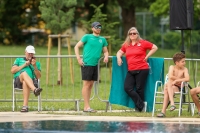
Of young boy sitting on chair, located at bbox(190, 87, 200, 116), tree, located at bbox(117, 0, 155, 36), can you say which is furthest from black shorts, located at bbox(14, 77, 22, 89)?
tree, located at bbox(117, 0, 155, 36)

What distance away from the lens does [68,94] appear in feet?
63.7

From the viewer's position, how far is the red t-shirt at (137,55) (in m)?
15.6

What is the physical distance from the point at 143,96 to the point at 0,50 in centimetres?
2017

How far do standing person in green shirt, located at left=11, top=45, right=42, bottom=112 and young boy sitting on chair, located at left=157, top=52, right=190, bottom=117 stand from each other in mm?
2613

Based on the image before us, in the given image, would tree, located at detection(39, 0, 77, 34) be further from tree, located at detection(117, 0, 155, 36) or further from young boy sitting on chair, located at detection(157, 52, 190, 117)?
tree, located at detection(117, 0, 155, 36)

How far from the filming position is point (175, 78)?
15008 mm

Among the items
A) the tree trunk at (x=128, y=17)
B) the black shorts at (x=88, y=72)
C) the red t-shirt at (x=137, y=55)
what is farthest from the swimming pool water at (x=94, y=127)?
the tree trunk at (x=128, y=17)

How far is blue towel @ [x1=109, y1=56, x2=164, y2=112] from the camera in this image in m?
15.9

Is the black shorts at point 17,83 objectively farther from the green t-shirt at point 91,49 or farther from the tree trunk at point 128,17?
the tree trunk at point 128,17

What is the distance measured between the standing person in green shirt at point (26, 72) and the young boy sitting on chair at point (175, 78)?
261cm

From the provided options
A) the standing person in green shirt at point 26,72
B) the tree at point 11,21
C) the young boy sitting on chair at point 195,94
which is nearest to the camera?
the young boy sitting on chair at point 195,94

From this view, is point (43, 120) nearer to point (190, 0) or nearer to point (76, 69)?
point (190, 0)

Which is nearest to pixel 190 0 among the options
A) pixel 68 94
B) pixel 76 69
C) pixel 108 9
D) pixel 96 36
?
pixel 96 36

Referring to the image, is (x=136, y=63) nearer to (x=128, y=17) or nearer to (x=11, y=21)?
(x=128, y=17)
